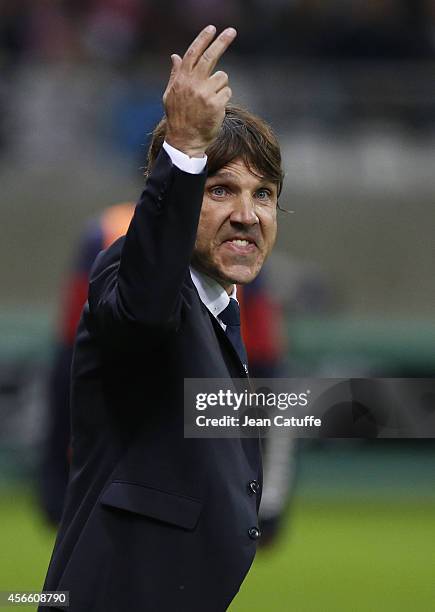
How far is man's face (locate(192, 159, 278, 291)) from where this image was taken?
255cm

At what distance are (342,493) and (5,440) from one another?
2145 millimetres

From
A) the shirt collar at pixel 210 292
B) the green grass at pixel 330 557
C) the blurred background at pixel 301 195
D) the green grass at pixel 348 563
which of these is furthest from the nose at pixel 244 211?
the blurred background at pixel 301 195

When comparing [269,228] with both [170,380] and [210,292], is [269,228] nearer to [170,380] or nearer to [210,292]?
[210,292]

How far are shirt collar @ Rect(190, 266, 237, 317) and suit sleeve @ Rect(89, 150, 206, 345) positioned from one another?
298 millimetres

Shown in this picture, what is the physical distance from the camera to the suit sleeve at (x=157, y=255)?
7.43 feet

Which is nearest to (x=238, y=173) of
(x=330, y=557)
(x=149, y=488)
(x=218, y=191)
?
(x=218, y=191)

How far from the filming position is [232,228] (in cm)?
255

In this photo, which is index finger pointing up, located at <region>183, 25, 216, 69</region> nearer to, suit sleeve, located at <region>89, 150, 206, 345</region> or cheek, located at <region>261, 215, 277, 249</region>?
suit sleeve, located at <region>89, 150, 206, 345</region>

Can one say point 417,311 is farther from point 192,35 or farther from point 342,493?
point 192,35

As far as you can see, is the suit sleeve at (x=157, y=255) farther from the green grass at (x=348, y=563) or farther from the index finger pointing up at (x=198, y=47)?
the green grass at (x=348, y=563)

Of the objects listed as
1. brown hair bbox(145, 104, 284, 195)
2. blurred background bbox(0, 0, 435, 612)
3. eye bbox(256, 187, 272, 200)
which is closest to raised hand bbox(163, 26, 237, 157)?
brown hair bbox(145, 104, 284, 195)

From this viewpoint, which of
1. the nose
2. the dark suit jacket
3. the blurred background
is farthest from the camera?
the blurred background

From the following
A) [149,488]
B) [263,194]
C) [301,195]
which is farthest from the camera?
[301,195]

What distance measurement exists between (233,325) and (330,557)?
4.91 meters
